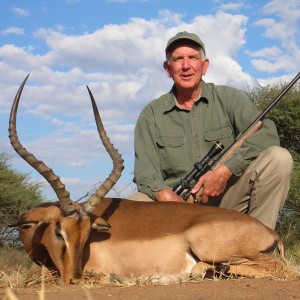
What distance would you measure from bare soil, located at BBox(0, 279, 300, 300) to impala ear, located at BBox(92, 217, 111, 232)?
0.60m

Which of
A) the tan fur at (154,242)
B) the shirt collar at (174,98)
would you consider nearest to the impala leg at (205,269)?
the tan fur at (154,242)

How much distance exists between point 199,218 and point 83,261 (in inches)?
38.2

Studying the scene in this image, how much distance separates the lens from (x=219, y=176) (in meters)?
5.41

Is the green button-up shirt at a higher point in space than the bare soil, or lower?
higher

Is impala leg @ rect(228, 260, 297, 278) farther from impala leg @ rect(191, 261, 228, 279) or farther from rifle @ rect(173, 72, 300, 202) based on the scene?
rifle @ rect(173, 72, 300, 202)

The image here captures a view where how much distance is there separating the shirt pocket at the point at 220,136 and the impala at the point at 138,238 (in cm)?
104

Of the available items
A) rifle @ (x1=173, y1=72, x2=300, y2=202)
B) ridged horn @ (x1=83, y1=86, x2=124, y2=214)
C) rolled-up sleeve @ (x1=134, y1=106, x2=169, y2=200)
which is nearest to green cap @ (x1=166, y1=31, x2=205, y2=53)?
rolled-up sleeve @ (x1=134, y1=106, x2=169, y2=200)

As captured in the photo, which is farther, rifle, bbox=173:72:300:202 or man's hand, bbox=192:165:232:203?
rifle, bbox=173:72:300:202

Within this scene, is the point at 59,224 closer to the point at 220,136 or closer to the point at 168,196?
the point at 168,196

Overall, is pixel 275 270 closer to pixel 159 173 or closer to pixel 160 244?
pixel 160 244

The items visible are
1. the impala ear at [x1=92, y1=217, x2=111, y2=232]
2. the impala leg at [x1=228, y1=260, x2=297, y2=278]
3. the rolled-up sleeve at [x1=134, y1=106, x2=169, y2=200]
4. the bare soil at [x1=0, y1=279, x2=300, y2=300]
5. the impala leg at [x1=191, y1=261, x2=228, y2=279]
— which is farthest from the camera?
the rolled-up sleeve at [x1=134, y1=106, x2=169, y2=200]

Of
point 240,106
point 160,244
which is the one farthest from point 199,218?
point 240,106

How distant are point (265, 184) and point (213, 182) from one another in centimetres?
52

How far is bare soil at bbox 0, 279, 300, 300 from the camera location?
139 inches
